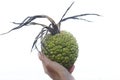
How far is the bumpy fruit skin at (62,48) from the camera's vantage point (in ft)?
12.8

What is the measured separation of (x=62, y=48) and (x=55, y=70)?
12.6 inches

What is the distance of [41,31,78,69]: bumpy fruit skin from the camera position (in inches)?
153

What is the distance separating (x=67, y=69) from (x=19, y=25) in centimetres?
69

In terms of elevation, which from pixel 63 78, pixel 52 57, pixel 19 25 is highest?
pixel 19 25

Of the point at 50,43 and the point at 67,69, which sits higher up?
the point at 50,43

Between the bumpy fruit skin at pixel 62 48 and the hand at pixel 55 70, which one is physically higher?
the bumpy fruit skin at pixel 62 48

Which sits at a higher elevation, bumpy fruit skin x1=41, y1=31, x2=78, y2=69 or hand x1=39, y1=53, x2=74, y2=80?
bumpy fruit skin x1=41, y1=31, x2=78, y2=69

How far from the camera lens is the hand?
3.99 m

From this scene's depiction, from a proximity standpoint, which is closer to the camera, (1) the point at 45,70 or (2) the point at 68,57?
(2) the point at 68,57

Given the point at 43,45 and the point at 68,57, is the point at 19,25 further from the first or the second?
the point at 68,57

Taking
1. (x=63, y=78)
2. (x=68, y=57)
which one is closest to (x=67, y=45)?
(x=68, y=57)

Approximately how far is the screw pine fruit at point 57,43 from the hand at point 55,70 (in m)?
0.05

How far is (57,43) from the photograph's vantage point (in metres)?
3.91

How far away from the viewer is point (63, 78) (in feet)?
13.3
